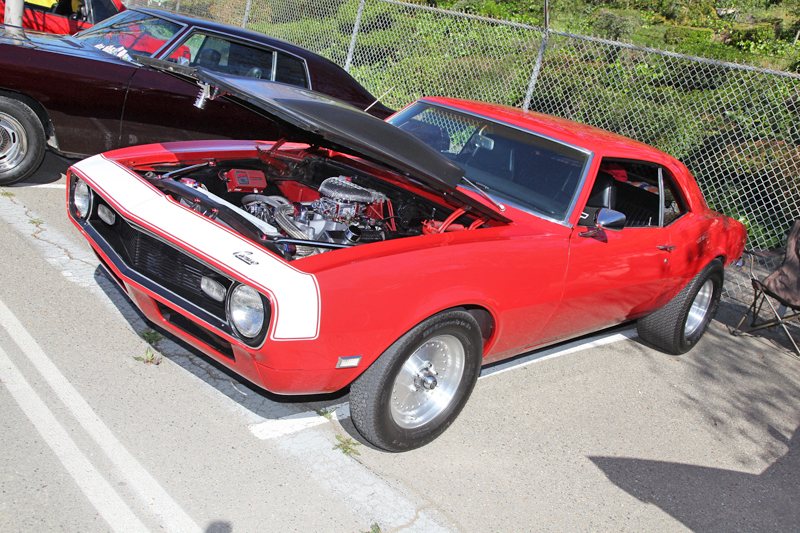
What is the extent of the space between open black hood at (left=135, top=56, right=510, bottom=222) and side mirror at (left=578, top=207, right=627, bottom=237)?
0.52m

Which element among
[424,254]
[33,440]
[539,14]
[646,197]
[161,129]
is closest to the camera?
[33,440]

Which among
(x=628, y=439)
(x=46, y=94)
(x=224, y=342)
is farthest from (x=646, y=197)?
(x=46, y=94)

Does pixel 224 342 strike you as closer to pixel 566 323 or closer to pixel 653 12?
pixel 566 323

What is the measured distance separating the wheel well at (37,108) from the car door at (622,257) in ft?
13.9

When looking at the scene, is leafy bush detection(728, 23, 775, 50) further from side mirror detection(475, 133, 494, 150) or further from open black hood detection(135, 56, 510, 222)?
open black hood detection(135, 56, 510, 222)

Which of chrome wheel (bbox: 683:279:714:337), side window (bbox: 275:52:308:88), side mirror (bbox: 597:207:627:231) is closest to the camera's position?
side mirror (bbox: 597:207:627:231)

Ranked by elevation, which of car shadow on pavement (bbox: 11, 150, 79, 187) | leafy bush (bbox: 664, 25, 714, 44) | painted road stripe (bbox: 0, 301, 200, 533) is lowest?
painted road stripe (bbox: 0, 301, 200, 533)

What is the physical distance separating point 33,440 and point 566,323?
109 inches

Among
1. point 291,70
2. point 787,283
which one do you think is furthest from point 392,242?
point 787,283

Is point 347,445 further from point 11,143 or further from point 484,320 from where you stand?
point 11,143

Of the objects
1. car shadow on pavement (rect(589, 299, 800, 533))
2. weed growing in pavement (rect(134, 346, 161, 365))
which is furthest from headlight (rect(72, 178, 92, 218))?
car shadow on pavement (rect(589, 299, 800, 533))

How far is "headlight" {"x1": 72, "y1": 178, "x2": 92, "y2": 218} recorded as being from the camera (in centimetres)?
331

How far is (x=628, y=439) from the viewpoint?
364cm

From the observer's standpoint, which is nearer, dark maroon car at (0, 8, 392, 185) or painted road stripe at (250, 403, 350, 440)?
painted road stripe at (250, 403, 350, 440)
